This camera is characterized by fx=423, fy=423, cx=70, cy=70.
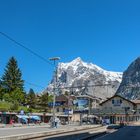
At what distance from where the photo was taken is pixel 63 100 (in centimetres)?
16912

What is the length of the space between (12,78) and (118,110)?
38.8 metres

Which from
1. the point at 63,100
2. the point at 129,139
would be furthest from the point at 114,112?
the point at 129,139

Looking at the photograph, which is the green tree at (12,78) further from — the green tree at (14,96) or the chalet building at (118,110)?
the chalet building at (118,110)

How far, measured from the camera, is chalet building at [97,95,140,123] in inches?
5462

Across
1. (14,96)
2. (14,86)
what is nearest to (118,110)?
(14,86)

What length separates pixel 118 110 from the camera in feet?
465

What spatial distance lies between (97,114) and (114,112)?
5.78m

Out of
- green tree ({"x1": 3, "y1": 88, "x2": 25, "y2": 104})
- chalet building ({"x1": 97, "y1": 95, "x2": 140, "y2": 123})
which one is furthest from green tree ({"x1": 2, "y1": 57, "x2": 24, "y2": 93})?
chalet building ({"x1": 97, "y1": 95, "x2": 140, "y2": 123})

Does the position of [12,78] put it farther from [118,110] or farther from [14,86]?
[118,110]

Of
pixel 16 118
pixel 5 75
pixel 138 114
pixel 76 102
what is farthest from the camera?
pixel 138 114

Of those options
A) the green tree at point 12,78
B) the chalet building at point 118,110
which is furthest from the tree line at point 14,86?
the chalet building at point 118,110

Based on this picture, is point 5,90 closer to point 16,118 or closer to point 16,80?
point 16,80

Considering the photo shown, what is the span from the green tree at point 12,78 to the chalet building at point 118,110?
100 feet

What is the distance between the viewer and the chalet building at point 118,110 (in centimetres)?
13874
